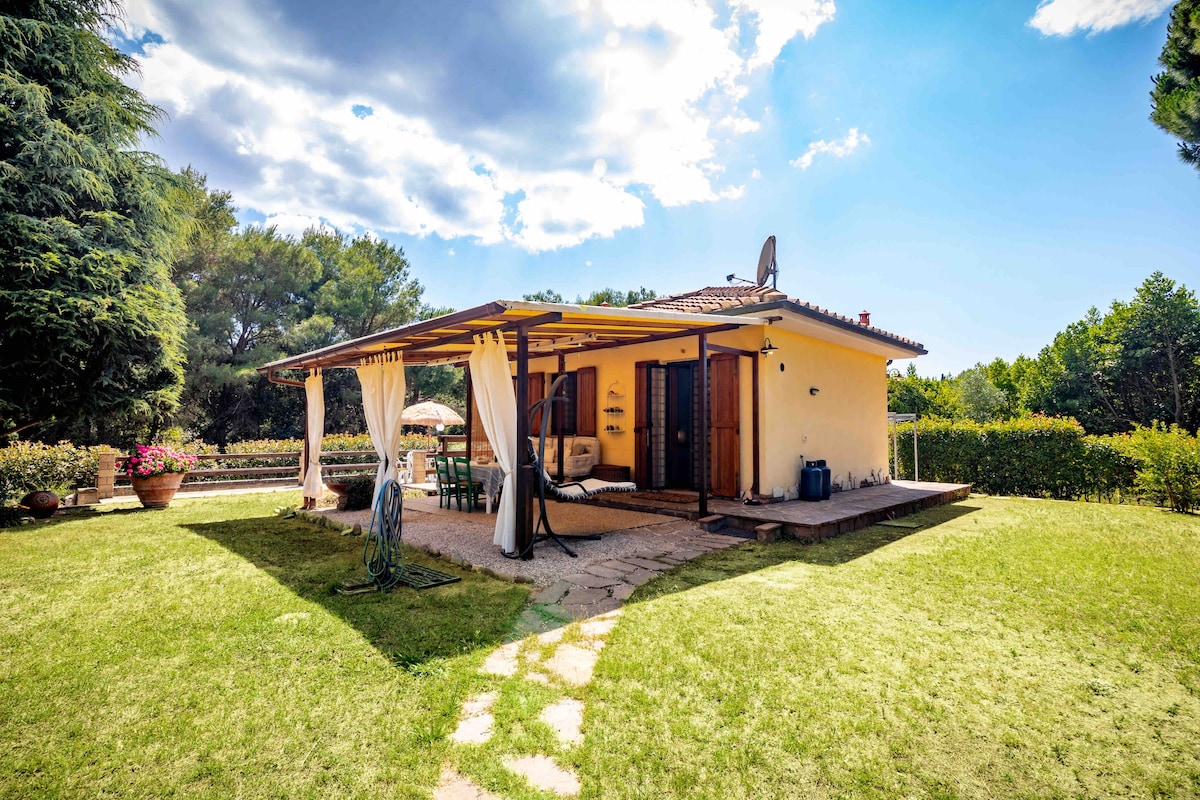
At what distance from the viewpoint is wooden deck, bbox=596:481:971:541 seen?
6180mm

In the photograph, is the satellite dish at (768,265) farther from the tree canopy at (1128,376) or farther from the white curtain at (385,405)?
the tree canopy at (1128,376)

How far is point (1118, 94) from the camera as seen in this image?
873 centimetres

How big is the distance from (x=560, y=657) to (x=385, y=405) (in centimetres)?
455

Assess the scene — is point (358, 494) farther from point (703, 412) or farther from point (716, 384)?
point (716, 384)

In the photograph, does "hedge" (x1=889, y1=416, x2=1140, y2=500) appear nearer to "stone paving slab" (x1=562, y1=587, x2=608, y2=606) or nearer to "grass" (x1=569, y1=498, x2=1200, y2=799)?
"grass" (x1=569, y1=498, x2=1200, y2=799)

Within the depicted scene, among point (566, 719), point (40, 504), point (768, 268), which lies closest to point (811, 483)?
point (768, 268)

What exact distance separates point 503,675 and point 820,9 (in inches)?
370

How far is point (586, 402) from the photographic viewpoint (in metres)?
9.56

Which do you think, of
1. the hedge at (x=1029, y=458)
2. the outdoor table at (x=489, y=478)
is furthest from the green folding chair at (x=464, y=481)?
the hedge at (x=1029, y=458)

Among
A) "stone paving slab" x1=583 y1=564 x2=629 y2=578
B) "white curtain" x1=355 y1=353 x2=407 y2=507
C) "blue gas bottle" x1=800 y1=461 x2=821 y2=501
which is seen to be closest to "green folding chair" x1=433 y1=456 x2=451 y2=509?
"white curtain" x1=355 y1=353 x2=407 y2=507

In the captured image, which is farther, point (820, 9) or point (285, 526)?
point (820, 9)

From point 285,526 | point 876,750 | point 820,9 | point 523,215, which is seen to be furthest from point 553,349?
point 523,215

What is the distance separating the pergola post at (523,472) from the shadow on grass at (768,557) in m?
1.27

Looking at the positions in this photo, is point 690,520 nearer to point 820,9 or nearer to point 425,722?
point 425,722
